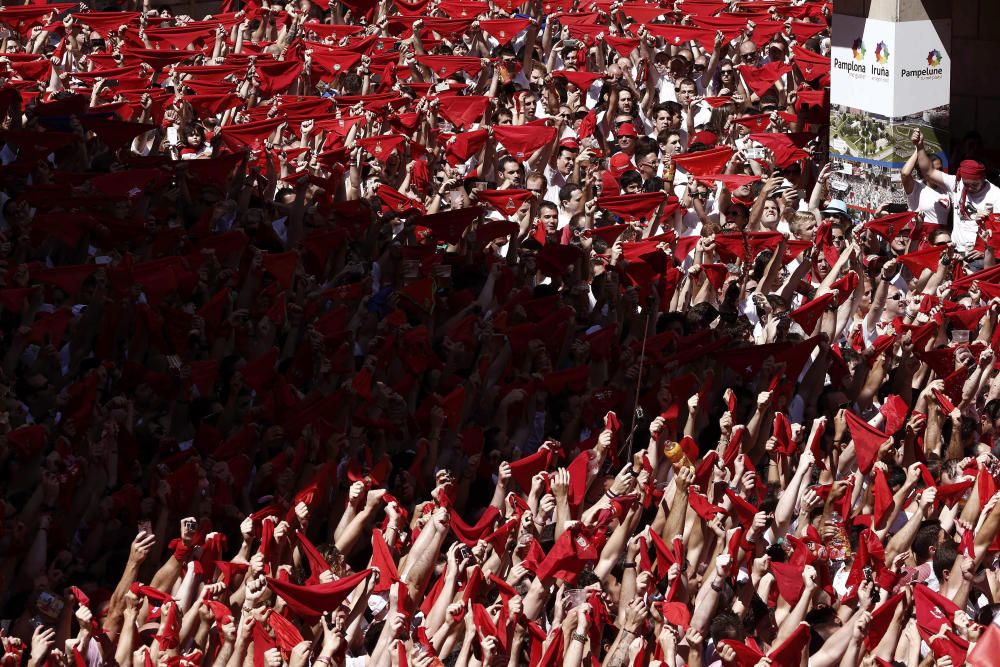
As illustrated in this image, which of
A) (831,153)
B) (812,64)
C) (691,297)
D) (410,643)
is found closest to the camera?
(410,643)

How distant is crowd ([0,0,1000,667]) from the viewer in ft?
32.7

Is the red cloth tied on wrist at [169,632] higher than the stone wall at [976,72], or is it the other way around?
the red cloth tied on wrist at [169,632]

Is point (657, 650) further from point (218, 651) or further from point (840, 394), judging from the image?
point (840, 394)

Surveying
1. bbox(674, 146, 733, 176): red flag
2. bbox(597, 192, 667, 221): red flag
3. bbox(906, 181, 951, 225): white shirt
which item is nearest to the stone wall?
bbox(906, 181, 951, 225): white shirt

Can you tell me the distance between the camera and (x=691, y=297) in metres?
14.6

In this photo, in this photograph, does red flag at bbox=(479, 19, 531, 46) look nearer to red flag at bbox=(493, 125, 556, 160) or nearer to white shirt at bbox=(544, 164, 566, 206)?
red flag at bbox=(493, 125, 556, 160)

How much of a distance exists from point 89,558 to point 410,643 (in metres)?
2.41

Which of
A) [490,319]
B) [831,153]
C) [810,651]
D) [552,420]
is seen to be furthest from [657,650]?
[831,153]

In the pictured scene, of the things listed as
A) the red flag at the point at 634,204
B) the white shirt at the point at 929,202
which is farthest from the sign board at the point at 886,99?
the red flag at the point at 634,204

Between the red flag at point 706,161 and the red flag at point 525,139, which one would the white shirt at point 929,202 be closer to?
the red flag at point 706,161

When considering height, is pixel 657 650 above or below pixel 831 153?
above

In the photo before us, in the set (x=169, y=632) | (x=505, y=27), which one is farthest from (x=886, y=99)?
(x=169, y=632)

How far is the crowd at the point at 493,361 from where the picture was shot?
996 centimetres

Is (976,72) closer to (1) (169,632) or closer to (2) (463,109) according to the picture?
(2) (463,109)
